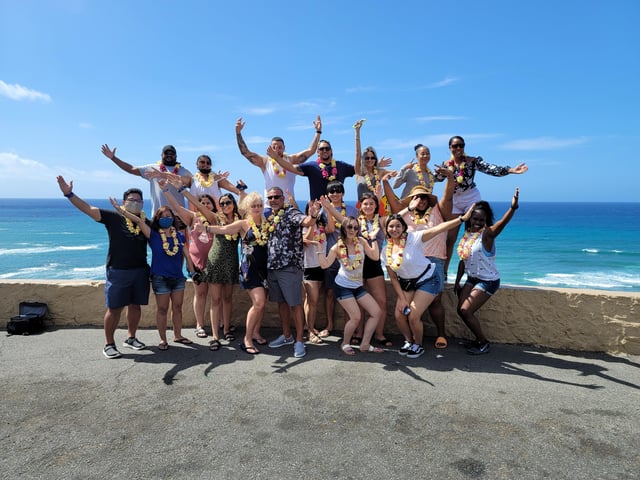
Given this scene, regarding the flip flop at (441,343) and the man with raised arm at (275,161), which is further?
the man with raised arm at (275,161)

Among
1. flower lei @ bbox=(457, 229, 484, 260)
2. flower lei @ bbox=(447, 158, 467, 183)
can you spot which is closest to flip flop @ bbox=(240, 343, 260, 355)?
flower lei @ bbox=(457, 229, 484, 260)

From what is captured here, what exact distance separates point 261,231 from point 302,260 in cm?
61

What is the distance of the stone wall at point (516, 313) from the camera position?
15.4ft

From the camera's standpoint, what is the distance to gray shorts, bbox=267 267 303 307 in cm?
475

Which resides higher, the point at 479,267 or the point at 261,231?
the point at 261,231

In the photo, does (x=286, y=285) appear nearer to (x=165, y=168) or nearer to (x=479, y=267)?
(x=479, y=267)

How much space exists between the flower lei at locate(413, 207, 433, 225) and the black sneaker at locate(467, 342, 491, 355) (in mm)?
1616

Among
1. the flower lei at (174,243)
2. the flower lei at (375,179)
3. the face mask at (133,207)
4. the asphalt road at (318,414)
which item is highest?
the flower lei at (375,179)

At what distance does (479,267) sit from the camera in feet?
15.6

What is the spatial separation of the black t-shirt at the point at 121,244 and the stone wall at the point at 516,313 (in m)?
1.19

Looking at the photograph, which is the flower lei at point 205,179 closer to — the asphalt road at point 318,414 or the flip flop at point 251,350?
the asphalt road at point 318,414

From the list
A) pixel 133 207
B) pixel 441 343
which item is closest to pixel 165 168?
pixel 133 207

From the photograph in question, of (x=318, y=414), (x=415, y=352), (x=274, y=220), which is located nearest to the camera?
(x=318, y=414)

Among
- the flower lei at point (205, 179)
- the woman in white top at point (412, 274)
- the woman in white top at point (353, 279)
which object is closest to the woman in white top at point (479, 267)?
the woman in white top at point (412, 274)
